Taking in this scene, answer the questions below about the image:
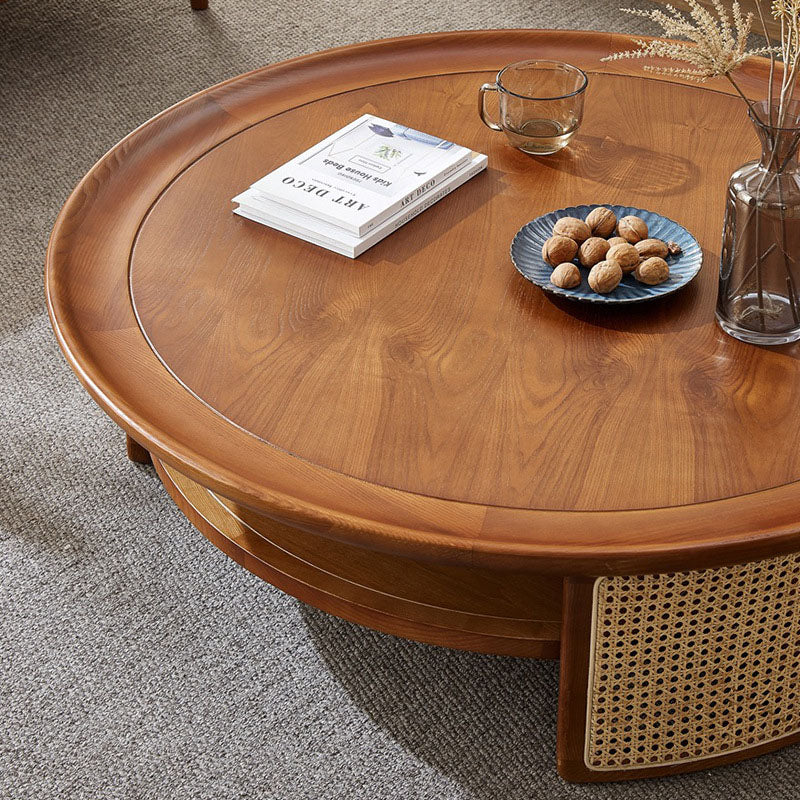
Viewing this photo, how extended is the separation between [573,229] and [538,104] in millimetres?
312

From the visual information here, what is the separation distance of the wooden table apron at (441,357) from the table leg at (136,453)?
0.31 m

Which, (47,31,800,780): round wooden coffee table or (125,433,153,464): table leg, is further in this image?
(125,433,153,464): table leg

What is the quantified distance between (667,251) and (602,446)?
34 cm

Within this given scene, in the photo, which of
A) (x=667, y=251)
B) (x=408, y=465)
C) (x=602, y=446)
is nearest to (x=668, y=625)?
(x=602, y=446)

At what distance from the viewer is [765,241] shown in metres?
1.17

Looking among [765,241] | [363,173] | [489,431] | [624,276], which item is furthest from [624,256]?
[363,173]

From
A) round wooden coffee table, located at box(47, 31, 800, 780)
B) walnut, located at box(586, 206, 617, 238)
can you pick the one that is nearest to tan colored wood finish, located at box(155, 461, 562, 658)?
round wooden coffee table, located at box(47, 31, 800, 780)

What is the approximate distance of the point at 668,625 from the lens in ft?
3.77

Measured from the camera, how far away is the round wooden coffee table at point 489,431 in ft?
3.41

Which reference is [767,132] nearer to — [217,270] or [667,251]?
[667,251]

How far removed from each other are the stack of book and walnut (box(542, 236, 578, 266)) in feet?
0.78

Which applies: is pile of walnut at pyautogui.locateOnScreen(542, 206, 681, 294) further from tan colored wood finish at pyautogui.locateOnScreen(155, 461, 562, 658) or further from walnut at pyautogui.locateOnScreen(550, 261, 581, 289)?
tan colored wood finish at pyautogui.locateOnScreen(155, 461, 562, 658)

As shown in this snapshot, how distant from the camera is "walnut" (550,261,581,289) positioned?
1.27 m

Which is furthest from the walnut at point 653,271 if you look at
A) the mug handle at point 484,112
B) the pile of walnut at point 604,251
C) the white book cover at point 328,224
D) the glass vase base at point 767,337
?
the mug handle at point 484,112
